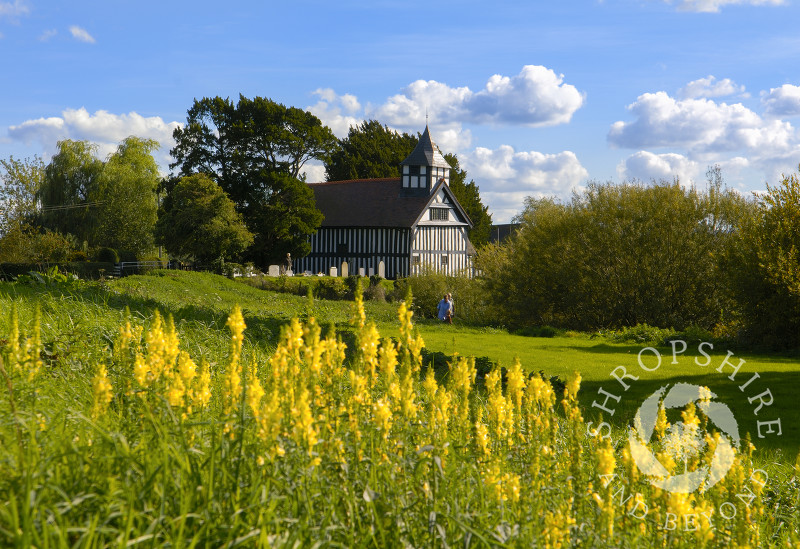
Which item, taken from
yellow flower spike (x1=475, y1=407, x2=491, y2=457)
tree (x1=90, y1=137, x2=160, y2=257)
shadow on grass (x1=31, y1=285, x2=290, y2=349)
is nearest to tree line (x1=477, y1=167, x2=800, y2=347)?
shadow on grass (x1=31, y1=285, x2=290, y2=349)

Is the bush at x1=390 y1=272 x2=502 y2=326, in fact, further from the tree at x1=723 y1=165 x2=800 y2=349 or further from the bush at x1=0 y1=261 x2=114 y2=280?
the bush at x1=0 y1=261 x2=114 y2=280

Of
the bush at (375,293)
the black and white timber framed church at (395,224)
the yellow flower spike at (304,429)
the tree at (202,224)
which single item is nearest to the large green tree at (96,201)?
the tree at (202,224)

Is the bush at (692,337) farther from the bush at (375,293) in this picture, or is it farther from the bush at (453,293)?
the bush at (375,293)

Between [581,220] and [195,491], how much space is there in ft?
74.0

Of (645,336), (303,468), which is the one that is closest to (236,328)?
(303,468)

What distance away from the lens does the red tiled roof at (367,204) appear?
49.6 meters

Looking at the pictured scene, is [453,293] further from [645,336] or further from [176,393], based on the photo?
[176,393]

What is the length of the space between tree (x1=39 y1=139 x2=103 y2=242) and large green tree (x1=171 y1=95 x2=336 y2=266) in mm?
6628

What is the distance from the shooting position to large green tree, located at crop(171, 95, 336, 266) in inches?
1745

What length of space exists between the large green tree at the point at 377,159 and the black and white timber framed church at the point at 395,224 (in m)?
7.65

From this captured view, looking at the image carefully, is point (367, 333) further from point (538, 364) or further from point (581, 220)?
point (581, 220)

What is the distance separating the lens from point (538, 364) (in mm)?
13039

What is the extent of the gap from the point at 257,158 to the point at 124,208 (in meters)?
9.58

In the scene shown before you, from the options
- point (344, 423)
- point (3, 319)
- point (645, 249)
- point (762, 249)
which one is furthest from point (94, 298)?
point (645, 249)
